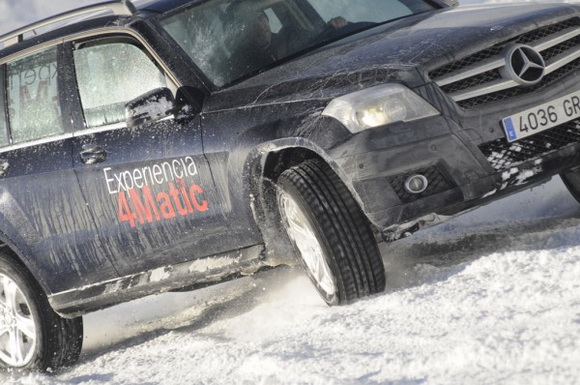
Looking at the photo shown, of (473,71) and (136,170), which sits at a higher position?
(136,170)

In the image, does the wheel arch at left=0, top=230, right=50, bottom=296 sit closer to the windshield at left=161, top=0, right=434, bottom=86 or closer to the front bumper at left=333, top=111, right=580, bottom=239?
the windshield at left=161, top=0, right=434, bottom=86

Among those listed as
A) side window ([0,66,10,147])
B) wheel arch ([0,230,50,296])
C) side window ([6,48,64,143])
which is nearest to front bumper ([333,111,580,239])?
side window ([6,48,64,143])

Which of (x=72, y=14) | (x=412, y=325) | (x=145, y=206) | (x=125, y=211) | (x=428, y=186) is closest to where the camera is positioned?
(x=412, y=325)

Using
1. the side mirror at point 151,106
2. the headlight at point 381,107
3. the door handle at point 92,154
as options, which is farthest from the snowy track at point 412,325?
the side mirror at point 151,106

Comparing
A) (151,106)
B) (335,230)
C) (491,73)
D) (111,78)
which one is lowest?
(335,230)

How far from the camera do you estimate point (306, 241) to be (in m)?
5.09

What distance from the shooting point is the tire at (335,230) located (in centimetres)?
482

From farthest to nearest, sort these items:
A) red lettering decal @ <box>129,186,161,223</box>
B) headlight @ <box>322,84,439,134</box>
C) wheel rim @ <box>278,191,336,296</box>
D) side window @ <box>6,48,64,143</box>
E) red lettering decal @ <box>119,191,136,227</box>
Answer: side window @ <box>6,48,64,143</box>
red lettering decal @ <box>119,191,136,227</box>
red lettering decal @ <box>129,186,161,223</box>
wheel rim @ <box>278,191,336,296</box>
headlight @ <box>322,84,439,134</box>

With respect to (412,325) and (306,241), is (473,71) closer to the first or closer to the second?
(306,241)

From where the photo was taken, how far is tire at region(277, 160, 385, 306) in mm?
4816

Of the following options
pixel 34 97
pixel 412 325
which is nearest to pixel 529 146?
pixel 412 325

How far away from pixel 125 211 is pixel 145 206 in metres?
0.16

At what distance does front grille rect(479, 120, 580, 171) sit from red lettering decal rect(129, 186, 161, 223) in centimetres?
177

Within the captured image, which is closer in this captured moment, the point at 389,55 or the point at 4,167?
the point at 389,55
